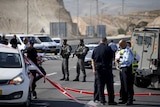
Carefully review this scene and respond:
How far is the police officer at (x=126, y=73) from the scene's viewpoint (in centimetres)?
1220

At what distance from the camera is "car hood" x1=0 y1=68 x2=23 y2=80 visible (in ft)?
34.0

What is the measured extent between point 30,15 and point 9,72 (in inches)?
4722

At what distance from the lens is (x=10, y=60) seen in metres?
11.6

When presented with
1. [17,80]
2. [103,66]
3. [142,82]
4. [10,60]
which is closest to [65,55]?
[142,82]

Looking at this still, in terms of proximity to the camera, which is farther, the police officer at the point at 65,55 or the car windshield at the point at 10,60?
the police officer at the point at 65,55

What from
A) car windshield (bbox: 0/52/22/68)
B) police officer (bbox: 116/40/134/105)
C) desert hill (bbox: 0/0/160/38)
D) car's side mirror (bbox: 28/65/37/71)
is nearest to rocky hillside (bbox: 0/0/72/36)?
desert hill (bbox: 0/0/160/38)

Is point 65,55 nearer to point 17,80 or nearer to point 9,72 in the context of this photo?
point 9,72

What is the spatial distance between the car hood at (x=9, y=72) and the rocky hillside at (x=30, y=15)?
10788 cm

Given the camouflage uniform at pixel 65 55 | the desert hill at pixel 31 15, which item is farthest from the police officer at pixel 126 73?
the desert hill at pixel 31 15

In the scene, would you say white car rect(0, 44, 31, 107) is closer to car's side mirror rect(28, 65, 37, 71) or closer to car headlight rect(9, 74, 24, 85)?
car headlight rect(9, 74, 24, 85)

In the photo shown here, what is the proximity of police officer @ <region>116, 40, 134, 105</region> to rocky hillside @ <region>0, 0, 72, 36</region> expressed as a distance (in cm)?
10665

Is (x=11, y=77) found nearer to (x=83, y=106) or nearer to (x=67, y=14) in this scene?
(x=83, y=106)

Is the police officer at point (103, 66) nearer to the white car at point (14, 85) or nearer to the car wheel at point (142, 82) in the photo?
the white car at point (14, 85)

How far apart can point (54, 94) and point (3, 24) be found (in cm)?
10747
